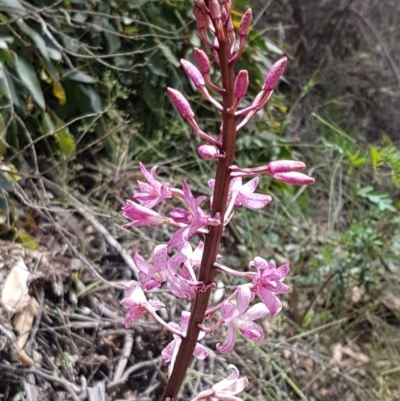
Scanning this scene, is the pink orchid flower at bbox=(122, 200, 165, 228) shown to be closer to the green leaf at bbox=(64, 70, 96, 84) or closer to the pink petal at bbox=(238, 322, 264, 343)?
the pink petal at bbox=(238, 322, 264, 343)

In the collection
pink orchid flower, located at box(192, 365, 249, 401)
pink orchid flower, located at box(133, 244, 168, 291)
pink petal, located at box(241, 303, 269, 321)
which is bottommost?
pink orchid flower, located at box(192, 365, 249, 401)

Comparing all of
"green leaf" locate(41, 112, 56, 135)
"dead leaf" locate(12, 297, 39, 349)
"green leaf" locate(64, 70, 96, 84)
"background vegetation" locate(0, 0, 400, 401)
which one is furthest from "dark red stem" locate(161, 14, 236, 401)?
"green leaf" locate(64, 70, 96, 84)

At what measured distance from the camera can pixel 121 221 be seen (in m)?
2.18

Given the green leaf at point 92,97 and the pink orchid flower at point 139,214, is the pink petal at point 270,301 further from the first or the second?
the green leaf at point 92,97

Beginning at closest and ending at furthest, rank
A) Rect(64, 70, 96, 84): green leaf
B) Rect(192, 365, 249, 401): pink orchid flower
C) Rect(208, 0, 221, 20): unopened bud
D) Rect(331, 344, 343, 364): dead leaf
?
Rect(208, 0, 221, 20): unopened bud, Rect(192, 365, 249, 401): pink orchid flower, Rect(64, 70, 96, 84): green leaf, Rect(331, 344, 343, 364): dead leaf

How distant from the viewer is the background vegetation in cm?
168

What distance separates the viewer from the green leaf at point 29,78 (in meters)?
1.86

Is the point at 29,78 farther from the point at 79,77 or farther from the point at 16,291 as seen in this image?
the point at 16,291

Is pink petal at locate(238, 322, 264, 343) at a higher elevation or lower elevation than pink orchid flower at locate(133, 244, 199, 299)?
lower

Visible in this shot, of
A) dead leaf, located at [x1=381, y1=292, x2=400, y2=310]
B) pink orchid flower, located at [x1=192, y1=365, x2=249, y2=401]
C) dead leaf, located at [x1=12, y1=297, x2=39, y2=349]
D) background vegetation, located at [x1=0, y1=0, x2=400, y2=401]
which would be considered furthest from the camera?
dead leaf, located at [x1=381, y1=292, x2=400, y2=310]

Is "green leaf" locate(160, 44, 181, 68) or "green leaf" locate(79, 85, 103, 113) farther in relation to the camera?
"green leaf" locate(160, 44, 181, 68)

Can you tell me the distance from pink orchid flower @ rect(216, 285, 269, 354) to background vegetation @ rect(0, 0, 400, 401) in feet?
1.57

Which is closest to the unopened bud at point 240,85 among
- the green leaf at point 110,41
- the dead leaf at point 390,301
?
the green leaf at point 110,41

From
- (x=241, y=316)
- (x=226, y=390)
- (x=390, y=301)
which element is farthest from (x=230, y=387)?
(x=390, y=301)
